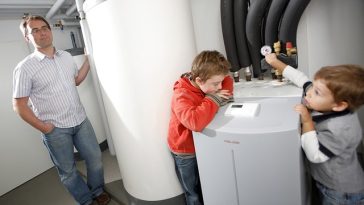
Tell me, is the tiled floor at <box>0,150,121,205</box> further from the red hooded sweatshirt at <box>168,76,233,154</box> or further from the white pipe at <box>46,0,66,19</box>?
the white pipe at <box>46,0,66,19</box>

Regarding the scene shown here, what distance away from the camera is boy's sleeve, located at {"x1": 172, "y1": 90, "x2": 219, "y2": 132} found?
105 centimetres

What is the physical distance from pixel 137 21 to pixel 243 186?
936 mm

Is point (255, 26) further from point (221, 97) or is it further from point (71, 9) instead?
point (71, 9)

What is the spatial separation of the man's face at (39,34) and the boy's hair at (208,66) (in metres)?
1.03

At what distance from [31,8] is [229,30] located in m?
1.96

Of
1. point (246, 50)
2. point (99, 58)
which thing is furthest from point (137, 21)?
point (246, 50)

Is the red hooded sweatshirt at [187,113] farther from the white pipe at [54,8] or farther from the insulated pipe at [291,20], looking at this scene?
the white pipe at [54,8]

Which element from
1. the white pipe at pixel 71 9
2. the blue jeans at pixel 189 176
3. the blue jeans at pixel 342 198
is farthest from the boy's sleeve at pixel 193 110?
the white pipe at pixel 71 9

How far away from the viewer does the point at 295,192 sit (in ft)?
3.12

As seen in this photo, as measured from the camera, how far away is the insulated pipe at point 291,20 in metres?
1.28

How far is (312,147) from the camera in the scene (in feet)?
3.05

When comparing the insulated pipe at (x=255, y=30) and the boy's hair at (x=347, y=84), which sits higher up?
the insulated pipe at (x=255, y=30)

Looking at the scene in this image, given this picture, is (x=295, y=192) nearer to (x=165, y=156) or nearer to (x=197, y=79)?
(x=197, y=79)

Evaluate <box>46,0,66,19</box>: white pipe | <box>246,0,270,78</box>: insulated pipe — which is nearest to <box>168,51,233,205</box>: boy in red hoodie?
<box>246,0,270,78</box>: insulated pipe
